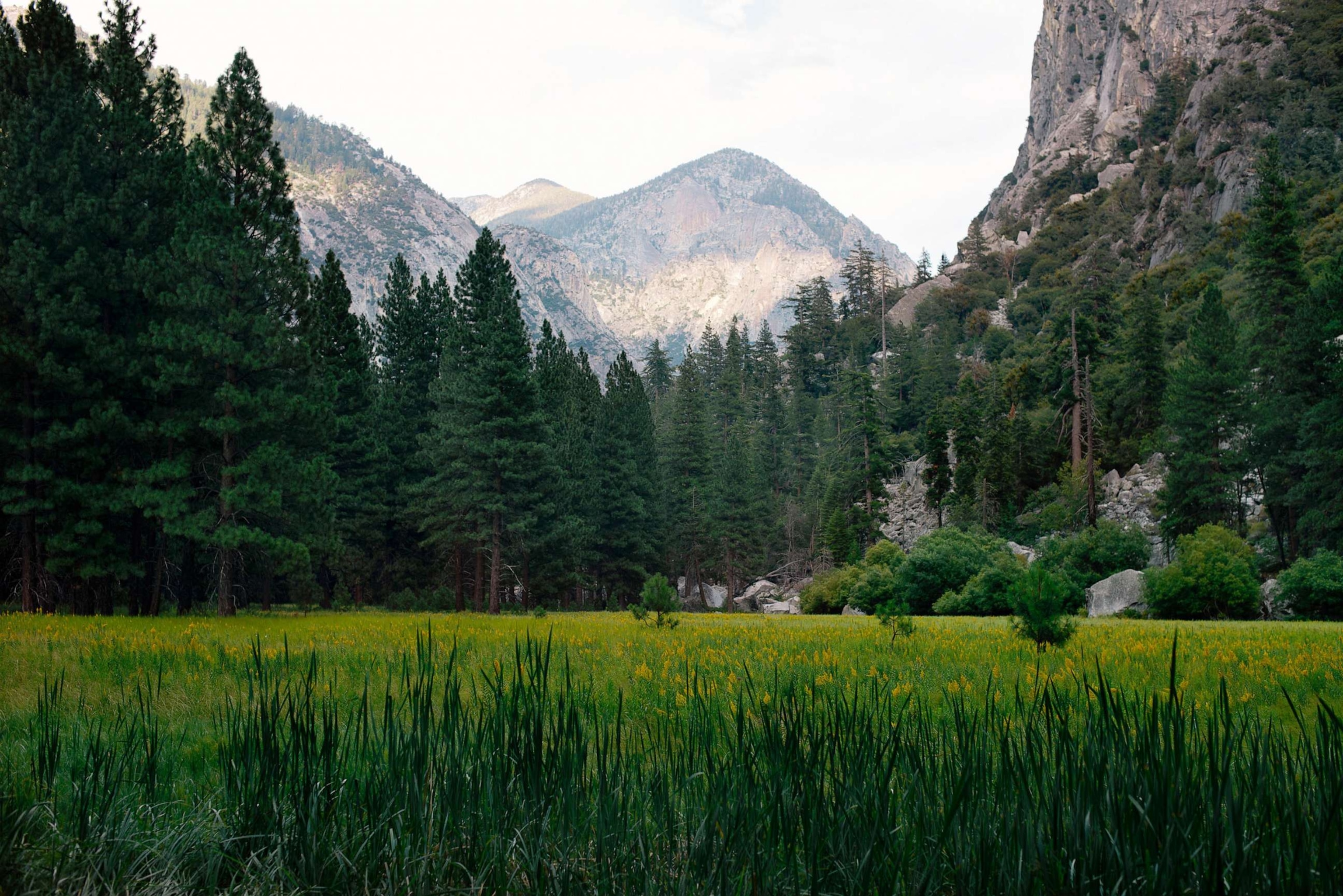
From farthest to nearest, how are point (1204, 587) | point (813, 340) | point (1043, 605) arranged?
1. point (813, 340)
2. point (1204, 587)
3. point (1043, 605)

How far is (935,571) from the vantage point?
2859 centimetres

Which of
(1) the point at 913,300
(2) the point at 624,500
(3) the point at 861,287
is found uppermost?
(3) the point at 861,287

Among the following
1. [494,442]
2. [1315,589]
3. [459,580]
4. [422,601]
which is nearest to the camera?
[1315,589]

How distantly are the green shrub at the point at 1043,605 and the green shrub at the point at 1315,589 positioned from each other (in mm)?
14513

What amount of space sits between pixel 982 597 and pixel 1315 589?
27.4 ft

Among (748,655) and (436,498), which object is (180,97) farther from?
(748,655)

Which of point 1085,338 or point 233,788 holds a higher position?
point 1085,338

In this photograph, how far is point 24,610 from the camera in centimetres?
1919

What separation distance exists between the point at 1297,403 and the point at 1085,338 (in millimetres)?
15839

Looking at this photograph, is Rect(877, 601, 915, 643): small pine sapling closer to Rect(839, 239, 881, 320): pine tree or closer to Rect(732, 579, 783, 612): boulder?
Rect(732, 579, 783, 612): boulder

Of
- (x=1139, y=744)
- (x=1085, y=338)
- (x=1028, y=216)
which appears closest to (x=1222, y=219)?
(x=1085, y=338)

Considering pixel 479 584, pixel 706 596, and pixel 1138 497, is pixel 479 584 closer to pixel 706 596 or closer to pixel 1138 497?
pixel 706 596

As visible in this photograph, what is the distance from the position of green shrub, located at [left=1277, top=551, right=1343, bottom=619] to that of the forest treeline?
8.03m

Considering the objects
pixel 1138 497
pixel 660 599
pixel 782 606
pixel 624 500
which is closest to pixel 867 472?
pixel 782 606
